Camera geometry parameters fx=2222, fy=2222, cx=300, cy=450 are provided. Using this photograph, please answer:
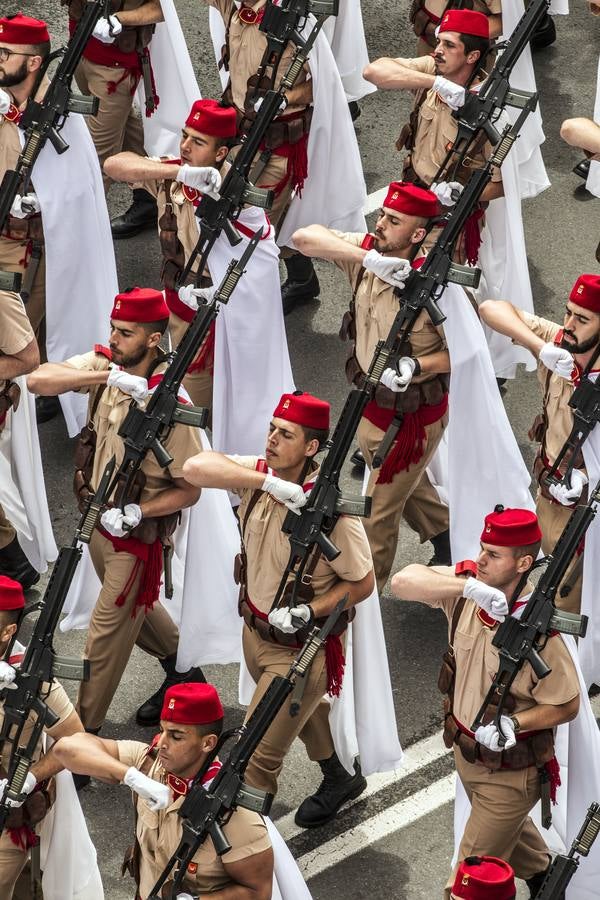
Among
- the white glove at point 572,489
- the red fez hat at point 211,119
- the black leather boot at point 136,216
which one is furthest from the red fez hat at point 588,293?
the black leather boot at point 136,216

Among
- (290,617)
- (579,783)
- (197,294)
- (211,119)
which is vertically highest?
(211,119)

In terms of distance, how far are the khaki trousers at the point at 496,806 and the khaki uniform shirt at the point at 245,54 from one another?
14.2 feet

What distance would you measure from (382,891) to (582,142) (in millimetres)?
3735

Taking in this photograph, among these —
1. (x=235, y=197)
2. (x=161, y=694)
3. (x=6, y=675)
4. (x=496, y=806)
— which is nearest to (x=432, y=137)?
(x=235, y=197)

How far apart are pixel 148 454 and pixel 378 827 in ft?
6.38

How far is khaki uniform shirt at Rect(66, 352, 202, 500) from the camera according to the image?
32.1 feet

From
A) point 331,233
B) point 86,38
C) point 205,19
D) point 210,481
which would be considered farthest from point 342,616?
point 205,19

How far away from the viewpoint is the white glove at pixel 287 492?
909 cm

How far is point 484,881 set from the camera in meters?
7.88

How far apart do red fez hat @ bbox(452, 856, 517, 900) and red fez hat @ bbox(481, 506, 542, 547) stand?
136 cm

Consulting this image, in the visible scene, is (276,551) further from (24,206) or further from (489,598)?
(24,206)

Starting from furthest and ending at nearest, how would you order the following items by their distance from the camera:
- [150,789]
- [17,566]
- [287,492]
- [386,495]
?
[17,566], [386,495], [287,492], [150,789]

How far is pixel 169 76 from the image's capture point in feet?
41.2

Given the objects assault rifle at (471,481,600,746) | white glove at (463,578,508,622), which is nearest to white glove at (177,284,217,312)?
white glove at (463,578,508,622)
